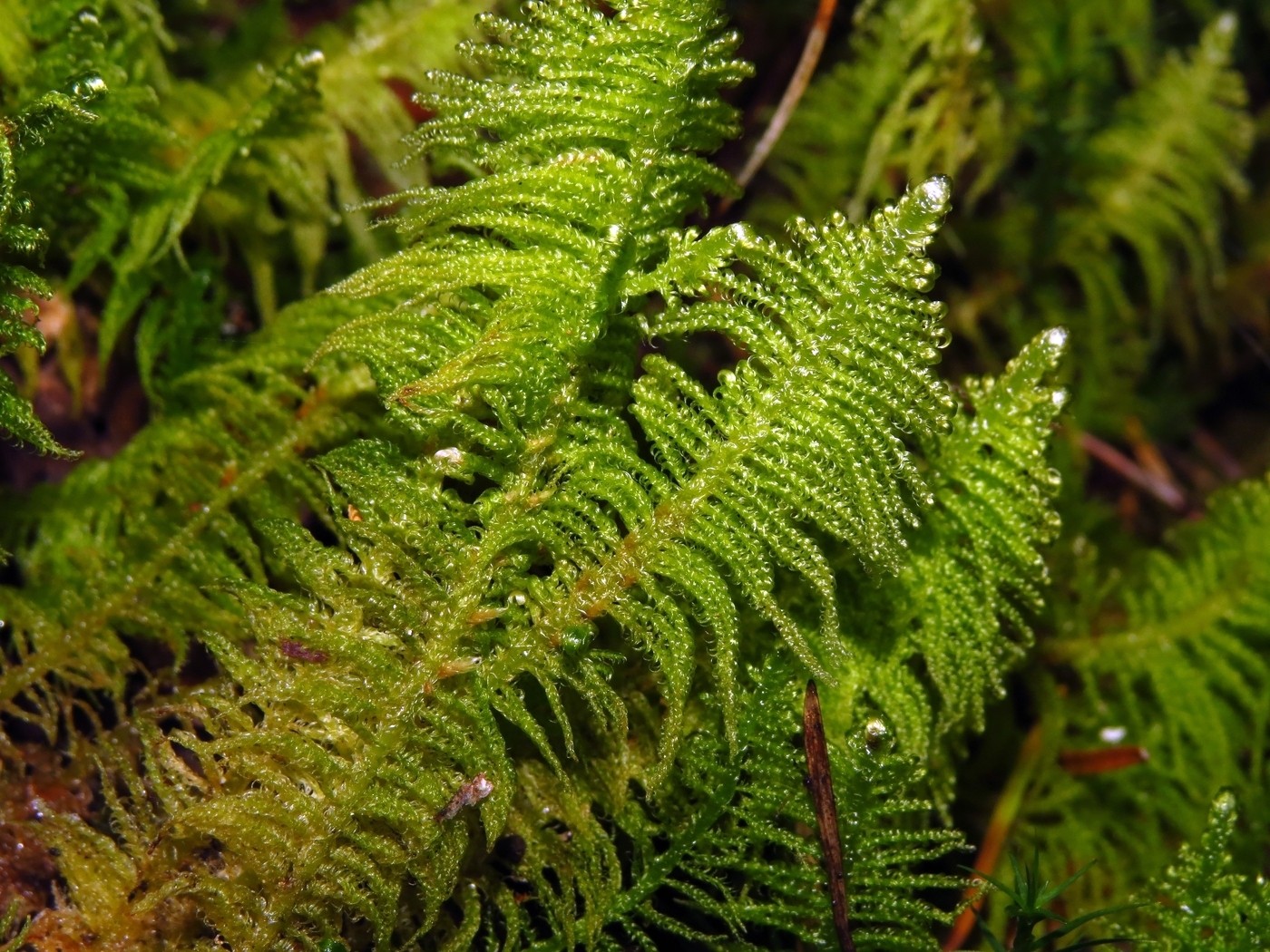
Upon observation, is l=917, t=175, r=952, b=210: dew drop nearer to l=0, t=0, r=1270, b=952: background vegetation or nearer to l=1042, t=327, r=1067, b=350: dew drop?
l=0, t=0, r=1270, b=952: background vegetation

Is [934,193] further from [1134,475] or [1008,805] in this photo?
[1134,475]

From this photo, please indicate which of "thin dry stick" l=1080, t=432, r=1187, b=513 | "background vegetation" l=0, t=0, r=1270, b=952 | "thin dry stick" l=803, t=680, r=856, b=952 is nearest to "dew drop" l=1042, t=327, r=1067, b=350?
"background vegetation" l=0, t=0, r=1270, b=952

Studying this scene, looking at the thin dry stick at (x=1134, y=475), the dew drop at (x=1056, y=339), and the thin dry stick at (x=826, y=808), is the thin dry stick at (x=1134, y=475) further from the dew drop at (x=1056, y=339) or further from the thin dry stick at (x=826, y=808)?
the thin dry stick at (x=826, y=808)

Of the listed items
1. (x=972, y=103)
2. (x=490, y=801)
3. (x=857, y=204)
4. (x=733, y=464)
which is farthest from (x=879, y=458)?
(x=972, y=103)

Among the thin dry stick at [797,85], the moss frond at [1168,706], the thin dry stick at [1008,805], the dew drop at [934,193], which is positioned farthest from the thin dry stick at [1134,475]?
the dew drop at [934,193]

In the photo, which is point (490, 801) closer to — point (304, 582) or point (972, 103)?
point (304, 582)
